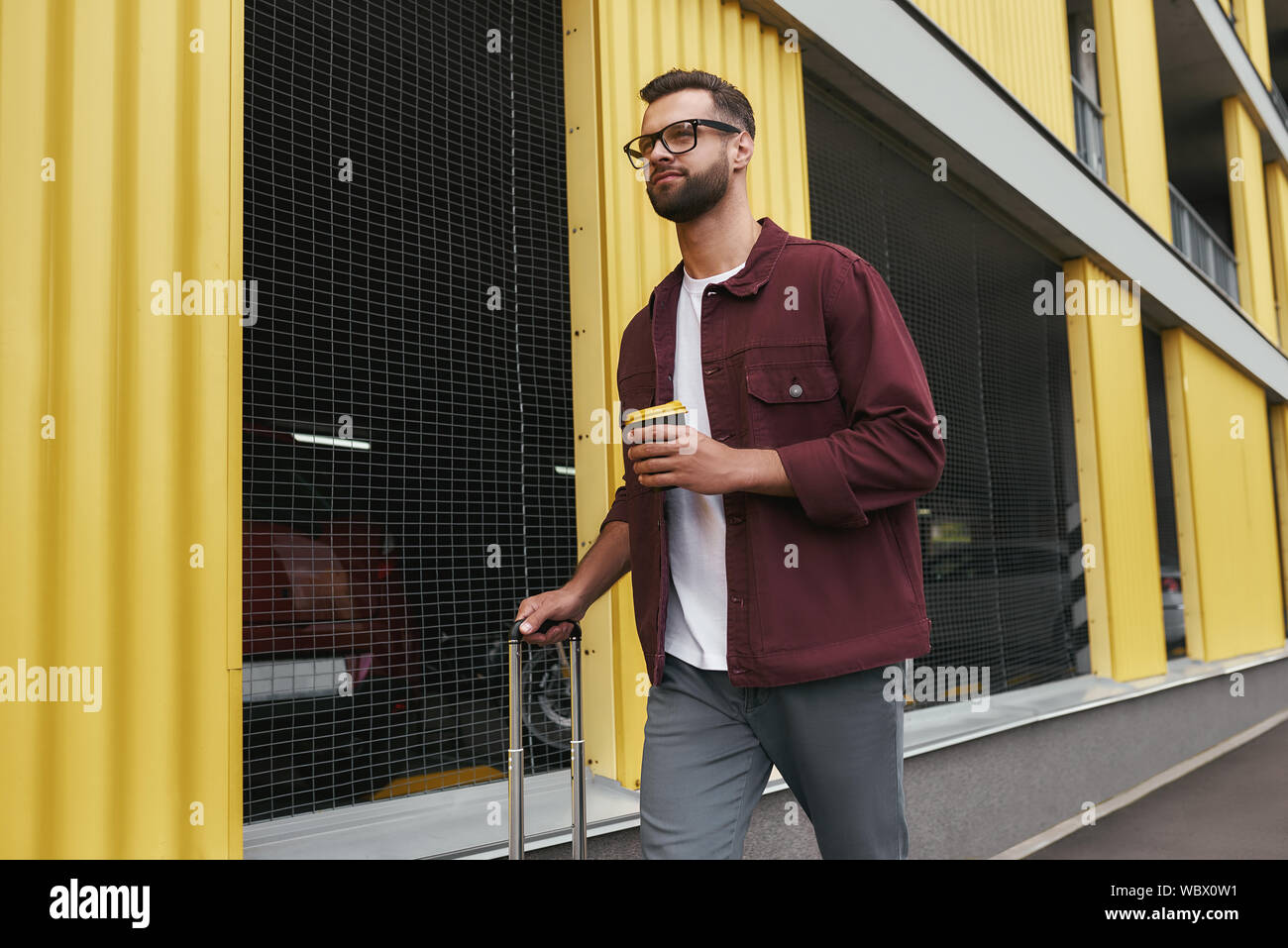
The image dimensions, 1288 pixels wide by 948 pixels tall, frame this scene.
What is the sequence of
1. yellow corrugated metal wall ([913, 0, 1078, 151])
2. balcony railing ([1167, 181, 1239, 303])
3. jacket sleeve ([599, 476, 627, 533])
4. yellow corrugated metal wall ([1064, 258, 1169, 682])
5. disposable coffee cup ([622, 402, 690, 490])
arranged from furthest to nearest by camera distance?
1. balcony railing ([1167, 181, 1239, 303])
2. yellow corrugated metal wall ([1064, 258, 1169, 682])
3. yellow corrugated metal wall ([913, 0, 1078, 151])
4. jacket sleeve ([599, 476, 627, 533])
5. disposable coffee cup ([622, 402, 690, 490])

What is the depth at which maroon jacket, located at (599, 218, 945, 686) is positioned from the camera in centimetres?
167

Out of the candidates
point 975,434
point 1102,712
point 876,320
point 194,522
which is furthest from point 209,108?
point 1102,712

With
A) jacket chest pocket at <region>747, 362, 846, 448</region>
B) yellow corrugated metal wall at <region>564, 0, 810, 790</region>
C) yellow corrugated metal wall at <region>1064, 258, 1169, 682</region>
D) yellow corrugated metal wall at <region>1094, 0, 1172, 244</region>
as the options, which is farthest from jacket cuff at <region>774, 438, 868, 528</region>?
yellow corrugated metal wall at <region>1094, 0, 1172, 244</region>

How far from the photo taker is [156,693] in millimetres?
2084

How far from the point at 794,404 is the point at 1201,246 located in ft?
36.6

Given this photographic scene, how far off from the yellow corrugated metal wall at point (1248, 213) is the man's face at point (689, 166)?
12118 mm

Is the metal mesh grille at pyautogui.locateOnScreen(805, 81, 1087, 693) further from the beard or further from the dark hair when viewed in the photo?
the beard

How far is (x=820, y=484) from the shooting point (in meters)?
1.63

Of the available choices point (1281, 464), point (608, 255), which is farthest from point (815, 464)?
point (1281, 464)

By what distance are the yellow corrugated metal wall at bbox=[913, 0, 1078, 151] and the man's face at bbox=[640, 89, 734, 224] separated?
411cm

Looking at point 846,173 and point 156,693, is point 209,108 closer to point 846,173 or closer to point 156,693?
point 156,693

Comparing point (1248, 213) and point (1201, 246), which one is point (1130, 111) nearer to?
point (1201, 246)

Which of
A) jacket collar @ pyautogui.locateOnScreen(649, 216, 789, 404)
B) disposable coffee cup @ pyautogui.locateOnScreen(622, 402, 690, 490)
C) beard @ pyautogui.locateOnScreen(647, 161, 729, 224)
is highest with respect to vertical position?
beard @ pyautogui.locateOnScreen(647, 161, 729, 224)

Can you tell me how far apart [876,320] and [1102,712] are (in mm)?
5381
